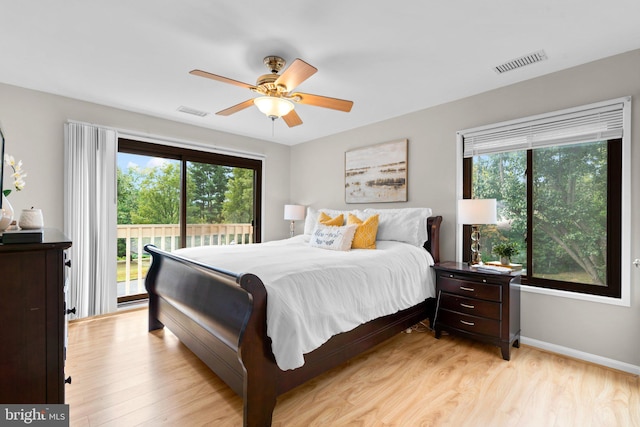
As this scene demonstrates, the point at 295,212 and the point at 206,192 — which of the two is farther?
the point at 295,212

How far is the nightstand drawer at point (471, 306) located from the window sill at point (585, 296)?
0.51 metres

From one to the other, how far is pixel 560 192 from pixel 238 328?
9.53ft

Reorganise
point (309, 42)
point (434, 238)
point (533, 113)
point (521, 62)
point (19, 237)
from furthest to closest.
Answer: point (434, 238)
point (533, 113)
point (521, 62)
point (309, 42)
point (19, 237)

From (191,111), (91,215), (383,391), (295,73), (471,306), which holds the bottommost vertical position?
(383,391)

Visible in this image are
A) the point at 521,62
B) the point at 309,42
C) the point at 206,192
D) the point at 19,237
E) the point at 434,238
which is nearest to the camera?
the point at 19,237

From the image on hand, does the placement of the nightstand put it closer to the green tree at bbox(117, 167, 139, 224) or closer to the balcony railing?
the balcony railing

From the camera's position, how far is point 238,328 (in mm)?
1749

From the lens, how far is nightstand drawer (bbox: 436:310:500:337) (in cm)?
259

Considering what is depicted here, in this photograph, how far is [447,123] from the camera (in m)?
3.39

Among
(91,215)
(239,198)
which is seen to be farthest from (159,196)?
(239,198)

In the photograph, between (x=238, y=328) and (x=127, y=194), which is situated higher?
(x=127, y=194)

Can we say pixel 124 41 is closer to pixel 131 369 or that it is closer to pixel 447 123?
pixel 131 369

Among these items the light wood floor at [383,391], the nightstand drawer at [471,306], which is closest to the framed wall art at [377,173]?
the nightstand drawer at [471,306]

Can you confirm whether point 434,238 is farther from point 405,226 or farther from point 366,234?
point 366,234
